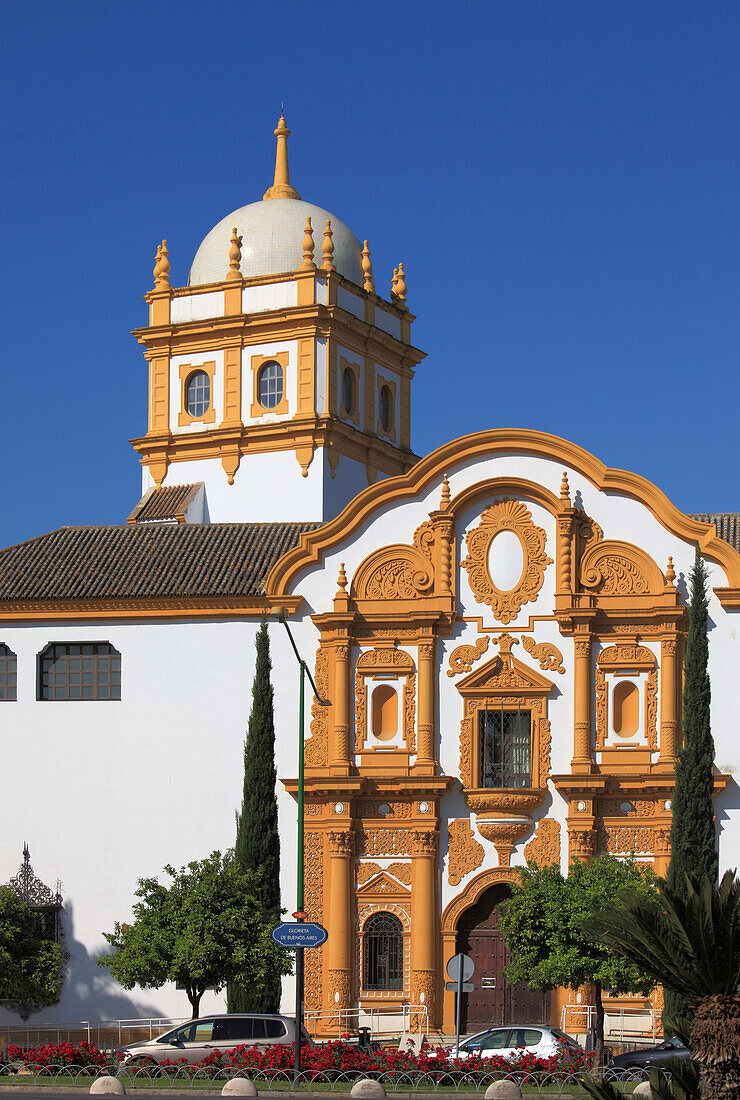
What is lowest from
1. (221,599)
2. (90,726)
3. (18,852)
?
(18,852)

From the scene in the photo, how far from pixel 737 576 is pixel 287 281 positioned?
2462 cm

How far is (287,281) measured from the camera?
65.1 m

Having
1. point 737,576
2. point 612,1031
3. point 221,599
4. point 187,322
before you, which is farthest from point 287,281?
point 612,1031

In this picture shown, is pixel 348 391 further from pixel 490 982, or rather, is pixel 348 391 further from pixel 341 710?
pixel 490 982

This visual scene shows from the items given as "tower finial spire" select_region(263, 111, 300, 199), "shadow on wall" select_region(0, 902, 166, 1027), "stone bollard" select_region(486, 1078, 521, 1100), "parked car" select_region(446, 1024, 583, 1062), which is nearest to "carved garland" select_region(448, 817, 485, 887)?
"shadow on wall" select_region(0, 902, 166, 1027)

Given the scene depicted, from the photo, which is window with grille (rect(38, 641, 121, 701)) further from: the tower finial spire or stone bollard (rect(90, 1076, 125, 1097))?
the tower finial spire

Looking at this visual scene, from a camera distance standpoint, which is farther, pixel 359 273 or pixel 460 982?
pixel 359 273

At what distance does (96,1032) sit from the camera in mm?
45750

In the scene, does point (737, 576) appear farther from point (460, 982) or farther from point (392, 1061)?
point (392, 1061)

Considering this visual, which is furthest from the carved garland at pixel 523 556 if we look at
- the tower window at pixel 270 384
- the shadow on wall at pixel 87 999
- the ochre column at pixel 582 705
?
the tower window at pixel 270 384

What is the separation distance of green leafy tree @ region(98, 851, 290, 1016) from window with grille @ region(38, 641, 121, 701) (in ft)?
26.0

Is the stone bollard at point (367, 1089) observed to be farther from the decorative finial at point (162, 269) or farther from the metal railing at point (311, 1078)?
the decorative finial at point (162, 269)

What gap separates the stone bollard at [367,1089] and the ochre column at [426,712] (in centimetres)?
1618

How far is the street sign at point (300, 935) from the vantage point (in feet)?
106
